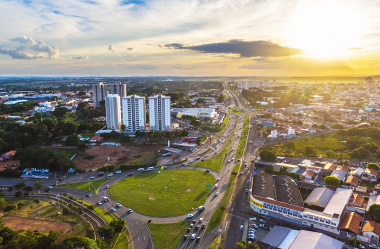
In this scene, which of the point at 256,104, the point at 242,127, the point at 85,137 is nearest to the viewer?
the point at 85,137

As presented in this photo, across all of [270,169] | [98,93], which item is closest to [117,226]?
[270,169]

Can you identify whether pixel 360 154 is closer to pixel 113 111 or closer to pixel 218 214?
pixel 218 214

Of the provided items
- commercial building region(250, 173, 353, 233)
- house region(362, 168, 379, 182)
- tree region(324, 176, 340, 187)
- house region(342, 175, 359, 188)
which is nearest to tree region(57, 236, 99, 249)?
commercial building region(250, 173, 353, 233)

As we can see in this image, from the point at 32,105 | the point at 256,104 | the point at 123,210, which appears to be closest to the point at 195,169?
the point at 123,210

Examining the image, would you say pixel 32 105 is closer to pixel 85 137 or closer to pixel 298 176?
pixel 85 137

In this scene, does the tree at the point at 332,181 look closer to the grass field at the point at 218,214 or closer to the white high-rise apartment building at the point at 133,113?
the grass field at the point at 218,214

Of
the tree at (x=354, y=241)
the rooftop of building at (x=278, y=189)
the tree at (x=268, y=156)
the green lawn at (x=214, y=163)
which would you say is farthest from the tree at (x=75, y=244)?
the tree at (x=268, y=156)
